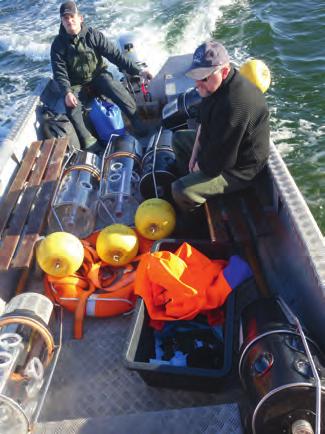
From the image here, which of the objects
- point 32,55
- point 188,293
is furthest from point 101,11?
point 188,293

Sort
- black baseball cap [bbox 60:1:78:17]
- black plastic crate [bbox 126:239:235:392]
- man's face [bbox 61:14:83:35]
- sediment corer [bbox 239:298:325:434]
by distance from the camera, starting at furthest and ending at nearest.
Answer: man's face [bbox 61:14:83:35]
black baseball cap [bbox 60:1:78:17]
black plastic crate [bbox 126:239:235:392]
sediment corer [bbox 239:298:325:434]

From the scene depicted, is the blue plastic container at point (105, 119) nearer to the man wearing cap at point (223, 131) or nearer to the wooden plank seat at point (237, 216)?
the man wearing cap at point (223, 131)

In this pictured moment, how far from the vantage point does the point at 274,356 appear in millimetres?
2195

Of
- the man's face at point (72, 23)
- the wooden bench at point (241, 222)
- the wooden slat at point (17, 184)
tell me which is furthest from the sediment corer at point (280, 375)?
the man's face at point (72, 23)

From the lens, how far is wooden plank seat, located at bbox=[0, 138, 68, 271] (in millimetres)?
3594

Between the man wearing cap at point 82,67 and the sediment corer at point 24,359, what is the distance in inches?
106

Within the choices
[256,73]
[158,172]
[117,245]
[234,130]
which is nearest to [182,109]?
[256,73]

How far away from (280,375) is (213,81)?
1.95m

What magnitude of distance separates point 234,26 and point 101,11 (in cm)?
434

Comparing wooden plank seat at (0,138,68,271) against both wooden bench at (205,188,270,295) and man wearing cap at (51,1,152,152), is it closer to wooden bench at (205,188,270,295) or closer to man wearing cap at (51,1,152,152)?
man wearing cap at (51,1,152,152)

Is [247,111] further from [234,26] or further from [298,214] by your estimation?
[234,26]

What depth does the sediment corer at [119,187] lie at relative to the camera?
416 centimetres

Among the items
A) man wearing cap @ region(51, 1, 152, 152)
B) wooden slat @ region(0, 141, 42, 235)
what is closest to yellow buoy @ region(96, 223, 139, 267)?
wooden slat @ region(0, 141, 42, 235)

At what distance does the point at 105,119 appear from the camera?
16.7 feet
